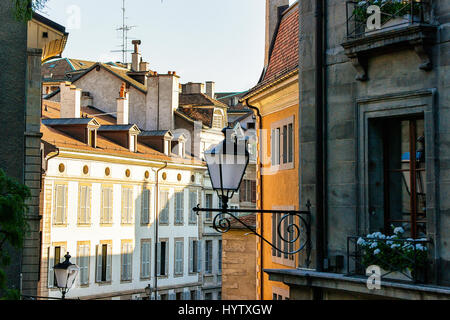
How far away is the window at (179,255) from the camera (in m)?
51.8

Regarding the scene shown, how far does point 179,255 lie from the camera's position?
171 ft

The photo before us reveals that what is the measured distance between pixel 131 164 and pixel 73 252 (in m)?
6.67

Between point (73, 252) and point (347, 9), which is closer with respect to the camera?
point (347, 9)

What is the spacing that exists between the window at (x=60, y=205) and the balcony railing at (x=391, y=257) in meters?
30.9

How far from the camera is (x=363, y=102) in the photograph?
11961mm

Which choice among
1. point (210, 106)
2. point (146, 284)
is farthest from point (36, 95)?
point (210, 106)

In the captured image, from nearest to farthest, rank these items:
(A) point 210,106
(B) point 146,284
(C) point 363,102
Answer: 1. (C) point 363,102
2. (B) point 146,284
3. (A) point 210,106

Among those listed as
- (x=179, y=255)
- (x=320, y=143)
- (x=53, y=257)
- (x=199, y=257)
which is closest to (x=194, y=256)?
(x=199, y=257)

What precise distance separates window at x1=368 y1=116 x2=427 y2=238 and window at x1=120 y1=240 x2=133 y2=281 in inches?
1405

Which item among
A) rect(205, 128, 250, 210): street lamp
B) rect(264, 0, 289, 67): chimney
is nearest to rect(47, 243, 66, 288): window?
rect(264, 0, 289, 67): chimney

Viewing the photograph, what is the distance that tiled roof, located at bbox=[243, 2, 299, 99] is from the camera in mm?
18688

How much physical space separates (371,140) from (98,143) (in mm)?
34721
